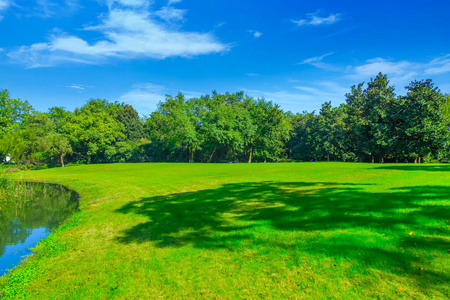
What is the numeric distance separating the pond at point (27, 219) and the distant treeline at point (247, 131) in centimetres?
3013

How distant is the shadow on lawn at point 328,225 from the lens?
4.54 metres

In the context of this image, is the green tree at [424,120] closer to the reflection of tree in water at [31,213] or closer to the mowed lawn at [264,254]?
the mowed lawn at [264,254]

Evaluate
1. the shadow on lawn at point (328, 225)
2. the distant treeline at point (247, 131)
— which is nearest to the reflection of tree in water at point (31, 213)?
the shadow on lawn at point (328, 225)

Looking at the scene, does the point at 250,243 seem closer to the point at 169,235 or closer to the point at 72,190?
the point at 169,235

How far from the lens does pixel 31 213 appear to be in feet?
41.7

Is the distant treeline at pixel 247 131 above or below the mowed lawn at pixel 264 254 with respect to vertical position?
above

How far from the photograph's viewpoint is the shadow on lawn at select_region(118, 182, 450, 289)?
4535 millimetres

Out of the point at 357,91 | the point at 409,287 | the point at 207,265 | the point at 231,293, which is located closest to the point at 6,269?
the point at 207,265

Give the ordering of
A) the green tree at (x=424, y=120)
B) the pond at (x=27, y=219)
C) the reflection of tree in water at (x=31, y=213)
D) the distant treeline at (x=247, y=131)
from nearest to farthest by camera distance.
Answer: the pond at (x=27, y=219) < the reflection of tree in water at (x=31, y=213) < the green tree at (x=424, y=120) < the distant treeline at (x=247, y=131)

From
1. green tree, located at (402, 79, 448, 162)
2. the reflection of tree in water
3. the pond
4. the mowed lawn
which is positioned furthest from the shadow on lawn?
green tree, located at (402, 79, 448, 162)

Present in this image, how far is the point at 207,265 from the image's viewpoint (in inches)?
203

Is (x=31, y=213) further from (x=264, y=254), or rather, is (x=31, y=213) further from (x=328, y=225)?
(x=328, y=225)

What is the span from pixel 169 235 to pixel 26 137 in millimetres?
57963

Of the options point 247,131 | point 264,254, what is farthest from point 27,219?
point 247,131
